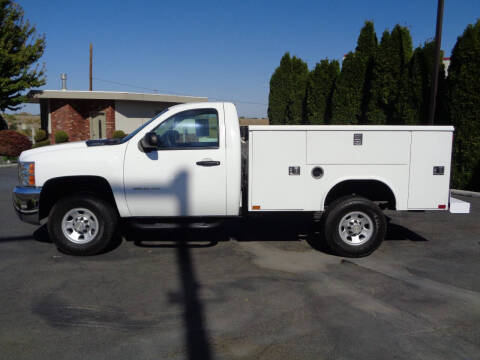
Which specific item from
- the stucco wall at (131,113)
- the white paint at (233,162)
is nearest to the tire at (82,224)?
the white paint at (233,162)

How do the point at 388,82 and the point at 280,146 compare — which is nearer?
the point at 280,146

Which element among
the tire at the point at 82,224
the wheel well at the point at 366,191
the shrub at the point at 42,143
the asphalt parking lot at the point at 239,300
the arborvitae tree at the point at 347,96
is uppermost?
the arborvitae tree at the point at 347,96

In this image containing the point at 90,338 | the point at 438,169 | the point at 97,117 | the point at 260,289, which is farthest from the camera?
the point at 97,117

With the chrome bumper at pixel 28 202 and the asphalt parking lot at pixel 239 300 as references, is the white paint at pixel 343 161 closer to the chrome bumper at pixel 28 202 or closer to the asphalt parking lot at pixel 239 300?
the asphalt parking lot at pixel 239 300

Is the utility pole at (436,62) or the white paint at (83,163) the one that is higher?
the utility pole at (436,62)

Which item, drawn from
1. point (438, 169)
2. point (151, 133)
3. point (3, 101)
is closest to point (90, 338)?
point (151, 133)

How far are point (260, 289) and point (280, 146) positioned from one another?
2.05m

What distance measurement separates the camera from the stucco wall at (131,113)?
28047 mm

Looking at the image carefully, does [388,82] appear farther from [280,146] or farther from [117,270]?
[117,270]

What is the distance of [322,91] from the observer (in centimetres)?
1911

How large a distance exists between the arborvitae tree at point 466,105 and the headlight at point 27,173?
10.9 meters

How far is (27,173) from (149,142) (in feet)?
5.96

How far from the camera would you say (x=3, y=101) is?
77.6ft

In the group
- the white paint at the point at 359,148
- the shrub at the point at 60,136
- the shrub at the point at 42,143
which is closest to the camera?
the white paint at the point at 359,148
